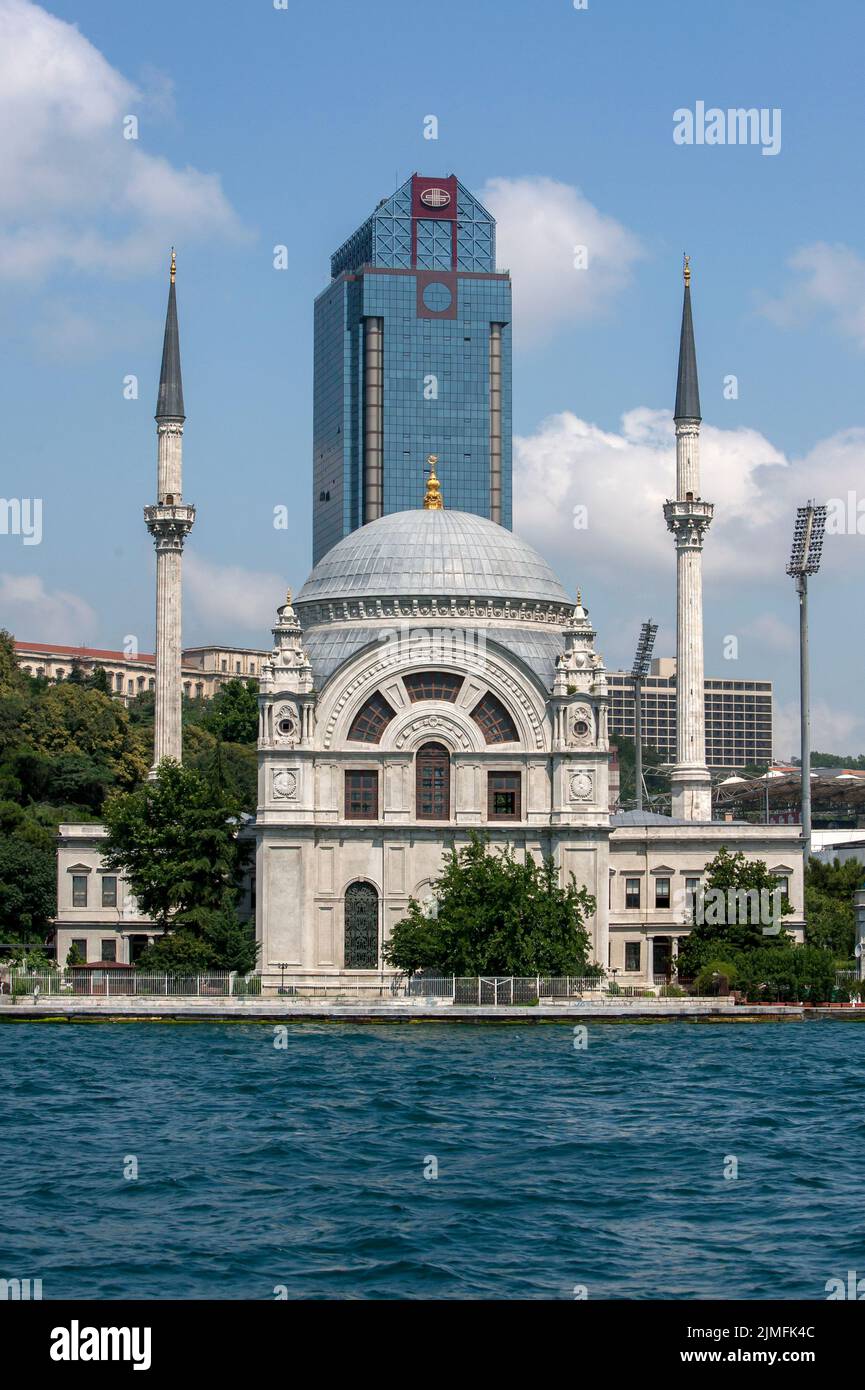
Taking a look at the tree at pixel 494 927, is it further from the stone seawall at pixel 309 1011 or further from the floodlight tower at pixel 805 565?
the floodlight tower at pixel 805 565

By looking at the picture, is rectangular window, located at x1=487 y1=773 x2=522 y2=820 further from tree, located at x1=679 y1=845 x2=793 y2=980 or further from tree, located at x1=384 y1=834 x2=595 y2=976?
tree, located at x1=679 y1=845 x2=793 y2=980

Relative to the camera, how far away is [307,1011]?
57.8 metres

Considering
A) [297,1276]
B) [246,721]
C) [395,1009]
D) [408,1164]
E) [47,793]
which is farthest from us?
[246,721]

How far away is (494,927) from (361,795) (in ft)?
27.9

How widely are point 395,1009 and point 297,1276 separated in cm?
3422

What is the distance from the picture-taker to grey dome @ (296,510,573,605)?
227 ft

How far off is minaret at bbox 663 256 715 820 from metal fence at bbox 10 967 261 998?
19324 millimetres

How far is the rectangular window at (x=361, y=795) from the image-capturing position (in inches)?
2601

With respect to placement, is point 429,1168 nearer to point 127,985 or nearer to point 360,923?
point 127,985

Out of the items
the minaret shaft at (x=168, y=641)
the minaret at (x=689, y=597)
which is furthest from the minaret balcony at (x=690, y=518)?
the minaret shaft at (x=168, y=641)

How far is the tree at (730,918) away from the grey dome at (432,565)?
10451mm

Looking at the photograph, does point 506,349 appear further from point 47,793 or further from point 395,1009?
point 395,1009
